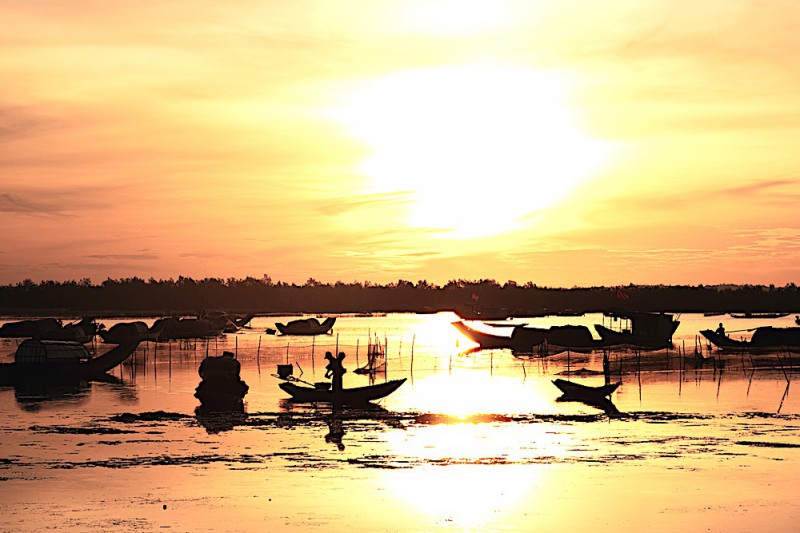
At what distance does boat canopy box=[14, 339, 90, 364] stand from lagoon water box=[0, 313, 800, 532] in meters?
3.63

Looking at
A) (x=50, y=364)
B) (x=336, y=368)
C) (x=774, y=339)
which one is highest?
(x=774, y=339)

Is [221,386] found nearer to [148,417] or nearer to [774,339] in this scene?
[148,417]

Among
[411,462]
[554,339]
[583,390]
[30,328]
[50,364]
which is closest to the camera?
[411,462]

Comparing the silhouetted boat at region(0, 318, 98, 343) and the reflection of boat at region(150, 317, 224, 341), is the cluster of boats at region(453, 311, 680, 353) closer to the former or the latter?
the silhouetted boat at region(0, 318, 98, 343)

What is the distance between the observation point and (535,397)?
49406mm

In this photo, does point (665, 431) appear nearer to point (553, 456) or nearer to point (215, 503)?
point (553, 456)

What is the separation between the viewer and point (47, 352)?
5653 cm

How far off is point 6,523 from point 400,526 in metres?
8.64

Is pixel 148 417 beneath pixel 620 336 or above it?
beneath

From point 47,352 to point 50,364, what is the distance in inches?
28.4

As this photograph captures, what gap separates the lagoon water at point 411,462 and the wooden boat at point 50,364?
297 cm

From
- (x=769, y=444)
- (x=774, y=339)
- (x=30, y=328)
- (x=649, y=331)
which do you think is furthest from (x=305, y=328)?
(x=769, y=444)

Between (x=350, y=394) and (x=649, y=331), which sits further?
(x=649, y=331)

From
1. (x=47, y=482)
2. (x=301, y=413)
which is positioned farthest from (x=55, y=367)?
(x=47, y=482)
